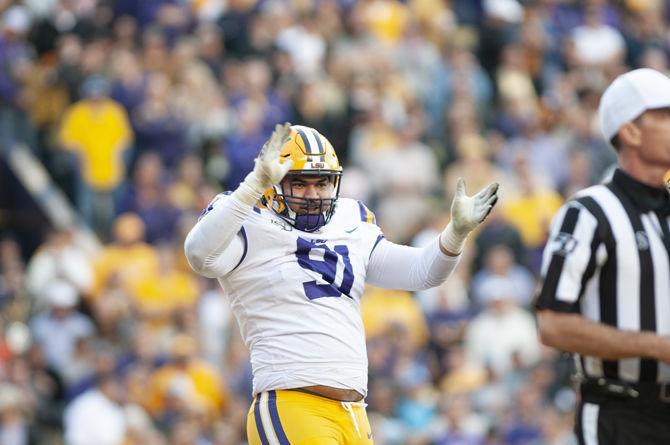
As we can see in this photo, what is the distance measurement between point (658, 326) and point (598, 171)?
847 cm

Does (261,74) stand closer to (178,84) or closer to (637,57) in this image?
(178,84)

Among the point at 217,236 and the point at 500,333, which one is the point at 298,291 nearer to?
the point at 217,236

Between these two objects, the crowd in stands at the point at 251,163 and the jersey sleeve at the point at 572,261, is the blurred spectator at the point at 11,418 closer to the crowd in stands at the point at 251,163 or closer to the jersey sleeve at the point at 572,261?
the crowd in stands at the point at 251,163

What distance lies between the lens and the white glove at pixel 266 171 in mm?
5066

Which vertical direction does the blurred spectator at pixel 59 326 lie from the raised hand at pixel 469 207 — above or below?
below

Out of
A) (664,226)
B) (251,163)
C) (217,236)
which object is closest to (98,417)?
(251,163)

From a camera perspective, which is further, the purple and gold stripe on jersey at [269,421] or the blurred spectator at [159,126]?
the blurred spectator at [159,126]

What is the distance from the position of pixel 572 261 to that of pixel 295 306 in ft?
3.47

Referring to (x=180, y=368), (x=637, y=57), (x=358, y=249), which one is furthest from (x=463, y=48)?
(x=358, y=249)

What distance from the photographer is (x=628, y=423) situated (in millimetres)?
5055

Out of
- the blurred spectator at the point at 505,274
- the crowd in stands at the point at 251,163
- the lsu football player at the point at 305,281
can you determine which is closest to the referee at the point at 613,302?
the lsu football player at the point at 305,281

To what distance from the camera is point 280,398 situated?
210 inches

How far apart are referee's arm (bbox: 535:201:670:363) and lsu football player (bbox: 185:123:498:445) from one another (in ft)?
1.08

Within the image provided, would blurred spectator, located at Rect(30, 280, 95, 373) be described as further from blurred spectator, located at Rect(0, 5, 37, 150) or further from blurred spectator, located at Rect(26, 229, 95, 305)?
blurred spectator, located at Rect(0, 5, 37, 150)
